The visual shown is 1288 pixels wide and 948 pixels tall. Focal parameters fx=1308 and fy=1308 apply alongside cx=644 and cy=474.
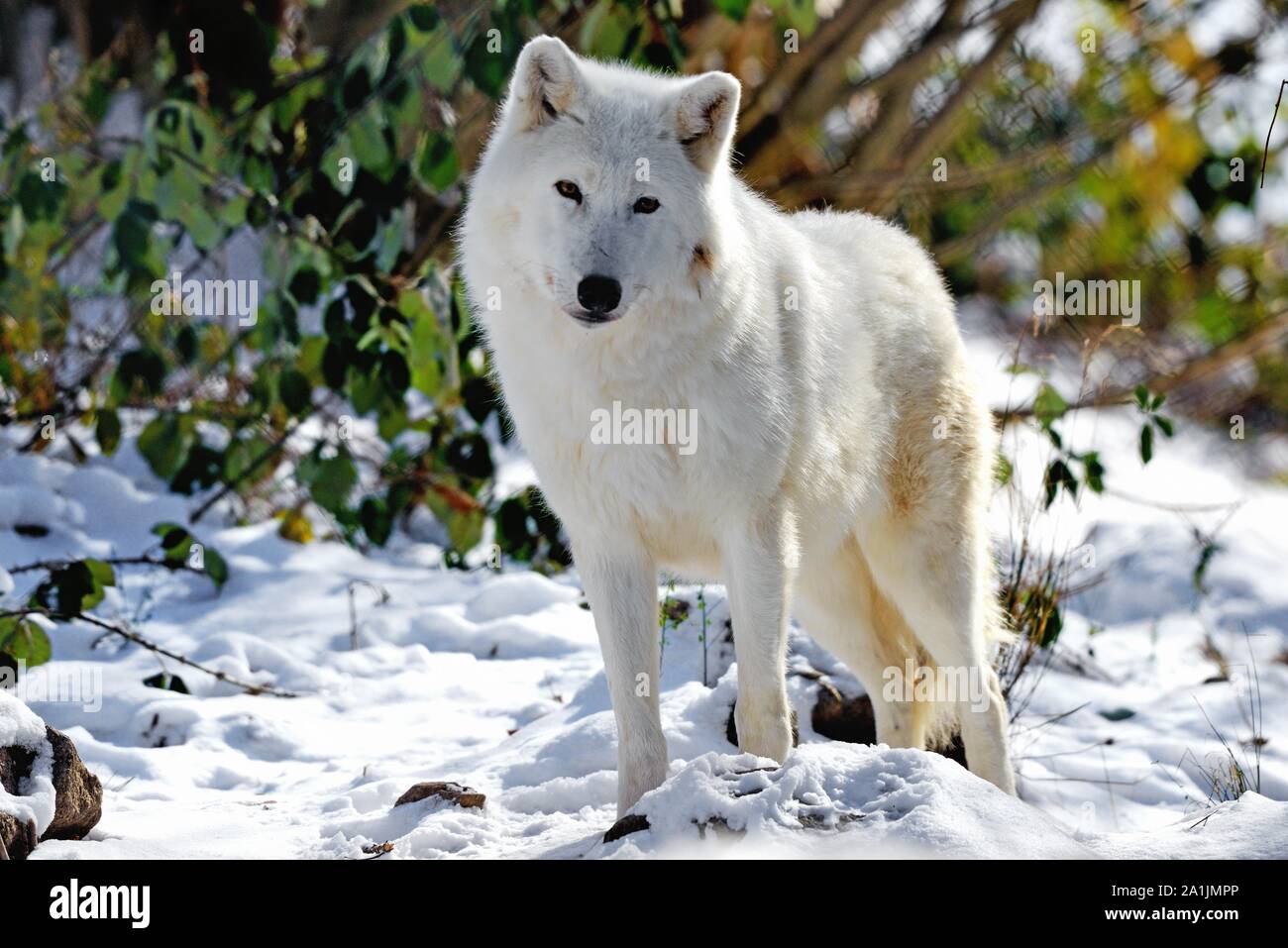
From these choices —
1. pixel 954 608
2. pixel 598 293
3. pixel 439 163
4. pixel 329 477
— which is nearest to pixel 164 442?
pixel 329 477

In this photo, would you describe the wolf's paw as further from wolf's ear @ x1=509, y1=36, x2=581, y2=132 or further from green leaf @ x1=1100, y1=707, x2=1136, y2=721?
green leaf @ x1=1100, y1=707, x2=1136, y2=721

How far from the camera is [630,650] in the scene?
11.5 feet

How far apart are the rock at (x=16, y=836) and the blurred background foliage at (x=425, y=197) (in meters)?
2.54

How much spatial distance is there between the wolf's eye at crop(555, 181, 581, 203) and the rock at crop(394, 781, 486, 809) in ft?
5.44

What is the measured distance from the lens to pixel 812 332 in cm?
370

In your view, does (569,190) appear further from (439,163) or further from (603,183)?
(439,163)

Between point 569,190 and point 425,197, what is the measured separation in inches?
199

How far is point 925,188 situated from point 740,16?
3852mm

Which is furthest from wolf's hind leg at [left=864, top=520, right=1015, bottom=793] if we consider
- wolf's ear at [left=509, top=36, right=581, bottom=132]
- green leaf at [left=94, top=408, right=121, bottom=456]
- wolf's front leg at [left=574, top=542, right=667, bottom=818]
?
green leaf at [left=94, top=408, right=121, bottom=456]

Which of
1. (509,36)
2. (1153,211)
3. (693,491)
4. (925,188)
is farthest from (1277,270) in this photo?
(693,491)

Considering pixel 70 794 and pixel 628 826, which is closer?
pixel 628 826

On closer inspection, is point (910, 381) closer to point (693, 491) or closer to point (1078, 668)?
point (693, 491)

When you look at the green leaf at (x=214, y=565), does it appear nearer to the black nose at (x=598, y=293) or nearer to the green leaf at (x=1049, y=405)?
the black nose at (x=598, y=293)
